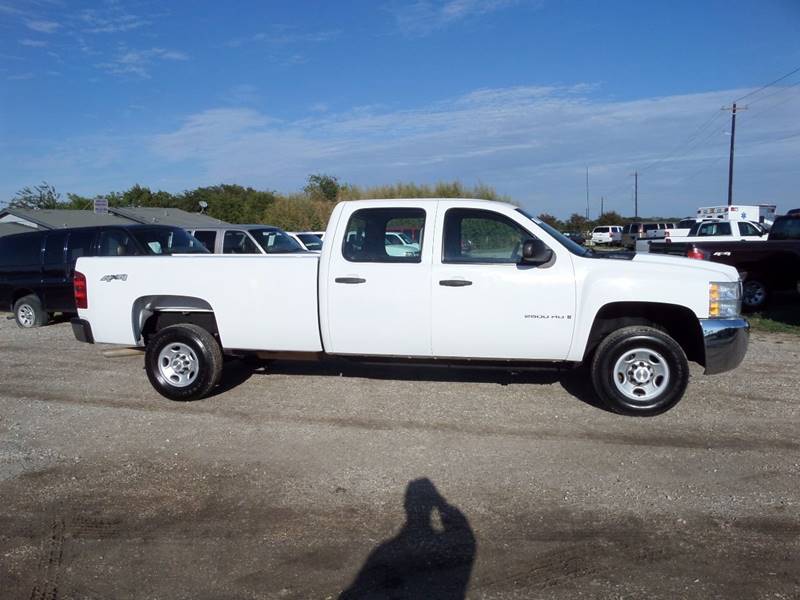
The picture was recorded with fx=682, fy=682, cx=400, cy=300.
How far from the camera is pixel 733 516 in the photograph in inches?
170

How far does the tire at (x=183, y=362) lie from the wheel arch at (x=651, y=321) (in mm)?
3722

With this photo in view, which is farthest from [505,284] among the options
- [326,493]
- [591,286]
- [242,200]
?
[242,200]

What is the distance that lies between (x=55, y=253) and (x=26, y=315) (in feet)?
4.45

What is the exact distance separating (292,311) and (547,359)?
247cm

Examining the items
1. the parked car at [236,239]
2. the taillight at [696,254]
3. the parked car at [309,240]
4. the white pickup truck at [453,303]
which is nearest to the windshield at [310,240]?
the parked car at [309,240]

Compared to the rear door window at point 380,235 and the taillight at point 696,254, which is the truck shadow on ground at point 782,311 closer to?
the taillight at point 696,254

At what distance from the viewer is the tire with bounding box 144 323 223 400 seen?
690 centimetres

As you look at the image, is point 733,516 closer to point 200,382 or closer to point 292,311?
point 292,311

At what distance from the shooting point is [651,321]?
6574mm

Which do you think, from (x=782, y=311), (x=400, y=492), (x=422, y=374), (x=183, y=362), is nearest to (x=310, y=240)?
(x=782, y=311)

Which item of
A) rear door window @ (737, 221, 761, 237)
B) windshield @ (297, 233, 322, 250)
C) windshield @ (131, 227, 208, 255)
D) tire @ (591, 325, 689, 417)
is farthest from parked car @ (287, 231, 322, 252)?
tire @ (591, 325, 689, 417)

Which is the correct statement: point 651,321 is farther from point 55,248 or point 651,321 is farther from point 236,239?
point 236,239

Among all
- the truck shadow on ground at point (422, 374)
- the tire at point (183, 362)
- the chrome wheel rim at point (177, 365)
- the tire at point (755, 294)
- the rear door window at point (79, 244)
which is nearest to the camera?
the tire at point (183, 362)

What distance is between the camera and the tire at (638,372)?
615 centimetres
